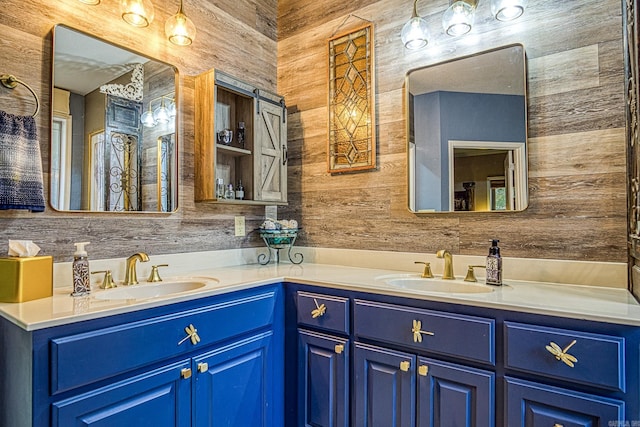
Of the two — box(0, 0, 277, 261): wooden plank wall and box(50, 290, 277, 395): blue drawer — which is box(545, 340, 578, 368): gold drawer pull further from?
box(0, 0, 277, 261): wooden plank wall

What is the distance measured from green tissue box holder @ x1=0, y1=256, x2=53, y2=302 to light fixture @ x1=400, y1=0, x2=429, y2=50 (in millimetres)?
1865

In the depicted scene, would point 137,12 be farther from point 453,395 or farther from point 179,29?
point 453,395

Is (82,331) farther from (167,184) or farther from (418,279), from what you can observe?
(418,279)

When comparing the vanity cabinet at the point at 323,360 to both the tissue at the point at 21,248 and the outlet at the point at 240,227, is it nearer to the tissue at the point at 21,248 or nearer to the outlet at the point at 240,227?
the outlet at the point at 240,227

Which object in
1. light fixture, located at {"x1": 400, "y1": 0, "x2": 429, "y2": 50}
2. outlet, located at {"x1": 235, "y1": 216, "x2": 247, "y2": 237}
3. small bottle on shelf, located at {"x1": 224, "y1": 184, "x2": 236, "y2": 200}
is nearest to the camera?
light fixture, located at {"x1": 400, "y1": 0, "x2": 429, "y2": 50}

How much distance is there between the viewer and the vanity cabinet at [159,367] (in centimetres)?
107

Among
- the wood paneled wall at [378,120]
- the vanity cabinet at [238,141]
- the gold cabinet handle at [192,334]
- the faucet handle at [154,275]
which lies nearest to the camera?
the gold cabinet handle at [192,334]

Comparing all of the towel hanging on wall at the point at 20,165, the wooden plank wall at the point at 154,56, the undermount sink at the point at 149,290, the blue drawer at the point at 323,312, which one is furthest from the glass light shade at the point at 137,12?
the blue drawer at the point at 323,312

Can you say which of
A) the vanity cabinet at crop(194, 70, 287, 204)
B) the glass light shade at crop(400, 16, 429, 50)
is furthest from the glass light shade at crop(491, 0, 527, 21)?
the vanity cabinet at crop(194, 70, 287, 204)

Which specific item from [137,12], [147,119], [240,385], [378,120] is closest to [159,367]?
[240,385]

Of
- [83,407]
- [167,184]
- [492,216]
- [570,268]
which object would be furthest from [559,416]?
[167,184]

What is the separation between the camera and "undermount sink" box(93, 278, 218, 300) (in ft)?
5.04

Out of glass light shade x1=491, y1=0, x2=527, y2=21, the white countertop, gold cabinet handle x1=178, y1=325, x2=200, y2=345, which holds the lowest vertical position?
gold cabinet handle x1=178, y1=325, x2=200, y2=345

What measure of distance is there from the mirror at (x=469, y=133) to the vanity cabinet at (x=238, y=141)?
2.68ft
